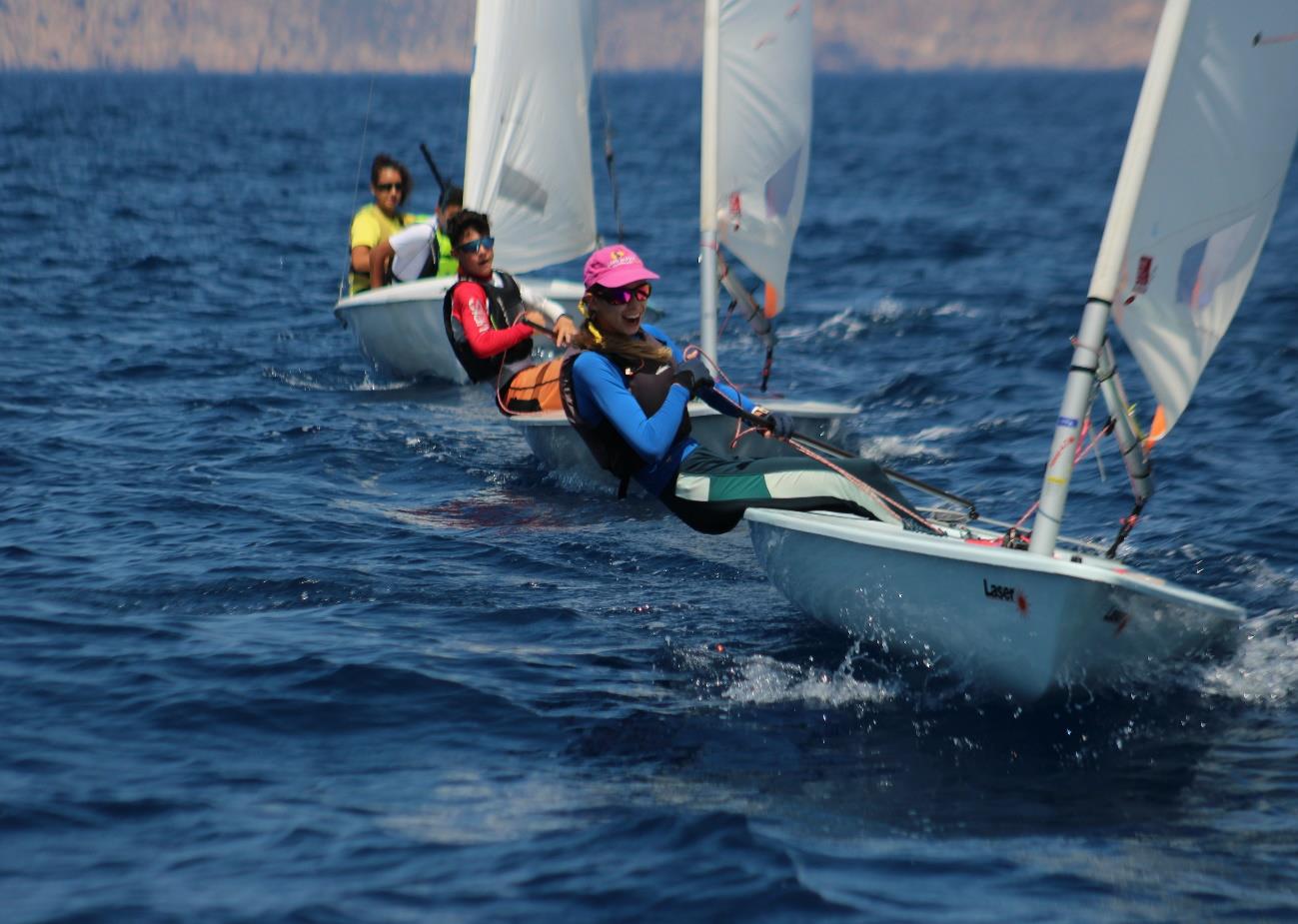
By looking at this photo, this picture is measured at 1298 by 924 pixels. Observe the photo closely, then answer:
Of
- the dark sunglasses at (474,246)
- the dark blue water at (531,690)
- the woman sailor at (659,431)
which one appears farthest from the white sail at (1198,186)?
the dark sunglasses at (474,246)

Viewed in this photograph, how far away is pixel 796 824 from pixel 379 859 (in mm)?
1098

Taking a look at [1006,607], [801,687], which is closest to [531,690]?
[801,687]

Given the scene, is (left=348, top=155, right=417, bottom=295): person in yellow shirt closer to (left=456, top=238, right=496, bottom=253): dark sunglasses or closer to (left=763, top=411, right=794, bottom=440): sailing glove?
(left=456, top=238, right=496, bottom=253): dark sunglasses

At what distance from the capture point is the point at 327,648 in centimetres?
558

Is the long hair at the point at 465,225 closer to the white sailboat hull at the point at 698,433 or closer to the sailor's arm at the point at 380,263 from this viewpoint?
the white sailboat hull at the point at 698,433

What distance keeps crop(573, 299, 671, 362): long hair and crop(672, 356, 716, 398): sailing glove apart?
4.1 inches

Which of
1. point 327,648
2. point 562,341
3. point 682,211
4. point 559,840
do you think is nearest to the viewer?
point 559,840

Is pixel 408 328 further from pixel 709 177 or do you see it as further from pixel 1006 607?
pixel 1006 607

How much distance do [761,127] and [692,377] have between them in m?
3.44

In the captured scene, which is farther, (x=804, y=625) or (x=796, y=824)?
(x=804, y=625)

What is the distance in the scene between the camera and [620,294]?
18.6 ft

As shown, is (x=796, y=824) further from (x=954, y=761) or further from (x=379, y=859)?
(x=379, y=859)

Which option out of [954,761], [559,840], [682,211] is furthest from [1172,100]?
[682,211]

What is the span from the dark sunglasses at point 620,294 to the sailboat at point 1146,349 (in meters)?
1.16
